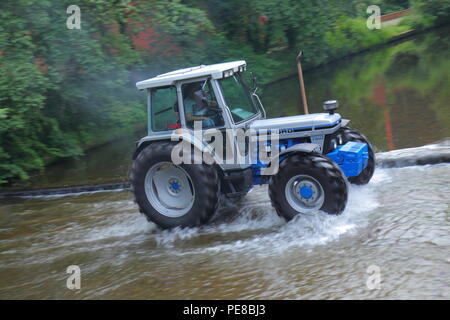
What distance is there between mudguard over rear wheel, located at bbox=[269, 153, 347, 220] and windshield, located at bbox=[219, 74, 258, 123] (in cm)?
114

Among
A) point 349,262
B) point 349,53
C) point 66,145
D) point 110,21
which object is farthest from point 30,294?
point 349,53

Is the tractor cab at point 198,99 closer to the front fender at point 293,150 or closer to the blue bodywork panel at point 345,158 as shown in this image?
the blue bodywork panel at point 345,158

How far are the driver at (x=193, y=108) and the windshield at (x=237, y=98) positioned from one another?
34 cm

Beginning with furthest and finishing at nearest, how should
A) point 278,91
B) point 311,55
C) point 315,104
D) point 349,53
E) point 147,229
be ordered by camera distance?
1. point 349,53
2. point 311,55
3. point 278,91
4. point 315,104
5. point 147,229

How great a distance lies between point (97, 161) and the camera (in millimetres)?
14680

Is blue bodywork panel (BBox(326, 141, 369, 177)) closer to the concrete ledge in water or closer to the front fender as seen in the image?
the front fender

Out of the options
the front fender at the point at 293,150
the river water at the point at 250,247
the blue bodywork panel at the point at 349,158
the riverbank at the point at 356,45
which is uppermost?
the riverbank at the point at 356,45

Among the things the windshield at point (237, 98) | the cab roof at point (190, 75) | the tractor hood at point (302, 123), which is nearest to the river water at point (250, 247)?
the tractor hood at point (302, 123)

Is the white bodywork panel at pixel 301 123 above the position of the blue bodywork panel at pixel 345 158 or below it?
above

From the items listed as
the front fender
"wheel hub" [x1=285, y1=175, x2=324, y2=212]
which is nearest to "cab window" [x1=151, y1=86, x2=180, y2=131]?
the front fender

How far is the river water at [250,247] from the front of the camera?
5.66 metres

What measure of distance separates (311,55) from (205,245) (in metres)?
17.8

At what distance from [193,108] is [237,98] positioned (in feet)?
2.24
